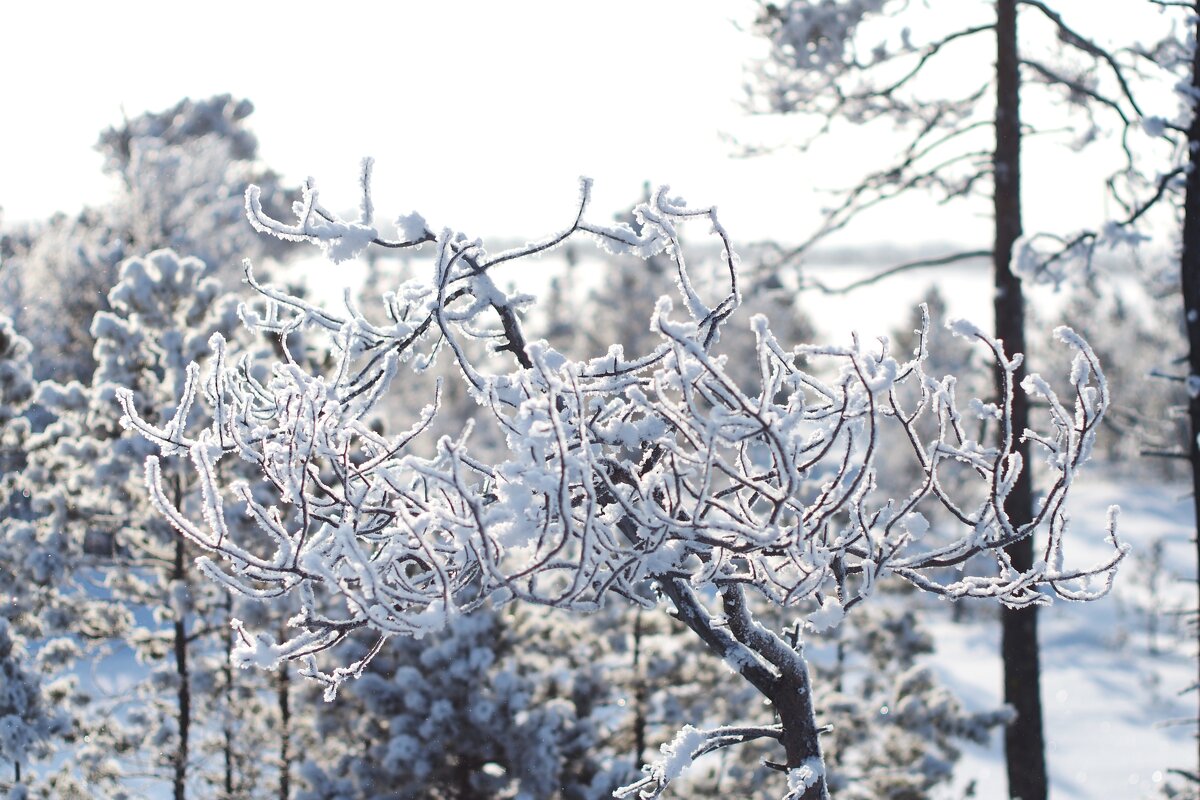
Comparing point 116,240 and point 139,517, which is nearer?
point 139,517

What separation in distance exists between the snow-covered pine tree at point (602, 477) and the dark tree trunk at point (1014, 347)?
4.63 metres

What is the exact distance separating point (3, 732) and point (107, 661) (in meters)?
19.7

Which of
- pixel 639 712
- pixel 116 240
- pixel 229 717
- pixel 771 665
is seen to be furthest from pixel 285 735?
pixel 116 240

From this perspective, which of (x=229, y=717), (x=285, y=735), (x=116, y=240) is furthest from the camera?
(x=116, y=240)

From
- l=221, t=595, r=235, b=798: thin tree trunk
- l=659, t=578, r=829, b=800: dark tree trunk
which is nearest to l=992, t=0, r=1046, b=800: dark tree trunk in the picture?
l=659, t=578, r=829, b=800: dark tree trunk

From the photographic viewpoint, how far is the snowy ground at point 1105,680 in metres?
20.5

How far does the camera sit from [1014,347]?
7.99m

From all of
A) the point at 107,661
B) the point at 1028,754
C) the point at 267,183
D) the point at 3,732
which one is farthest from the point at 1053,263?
the point at 267,183

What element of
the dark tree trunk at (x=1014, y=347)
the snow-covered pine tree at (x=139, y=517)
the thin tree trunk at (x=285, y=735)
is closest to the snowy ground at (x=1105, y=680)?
the dark tree trunk at (x=1014, y=347)

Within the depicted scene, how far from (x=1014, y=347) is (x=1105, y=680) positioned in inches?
948

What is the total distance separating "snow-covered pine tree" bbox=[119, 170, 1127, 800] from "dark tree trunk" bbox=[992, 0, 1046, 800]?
463cm

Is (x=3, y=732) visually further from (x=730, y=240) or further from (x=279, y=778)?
(x=730, y=240)

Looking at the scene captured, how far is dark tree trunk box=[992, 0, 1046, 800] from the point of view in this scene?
7820 millimetres

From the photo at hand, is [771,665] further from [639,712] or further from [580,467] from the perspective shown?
[639,712]
